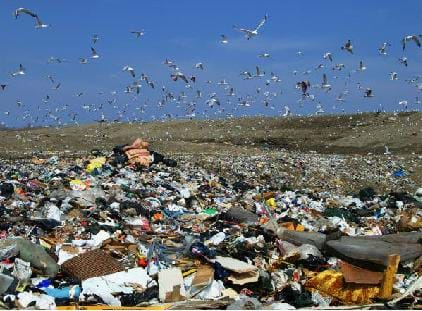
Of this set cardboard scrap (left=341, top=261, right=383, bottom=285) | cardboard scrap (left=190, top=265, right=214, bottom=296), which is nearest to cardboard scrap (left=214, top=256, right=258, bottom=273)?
cardboard scrap (left=190, top=265, right=214, bottom=296)

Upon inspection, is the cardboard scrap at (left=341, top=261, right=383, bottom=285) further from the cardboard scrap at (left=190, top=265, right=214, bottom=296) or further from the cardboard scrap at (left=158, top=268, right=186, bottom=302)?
the cardboard scrap at (left=158, top=268, right=186, bottom=302)

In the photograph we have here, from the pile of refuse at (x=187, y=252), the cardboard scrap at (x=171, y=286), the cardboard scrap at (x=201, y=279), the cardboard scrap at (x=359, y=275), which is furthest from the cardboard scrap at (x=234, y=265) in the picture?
the cardboard scrap at (x=359, y=275)

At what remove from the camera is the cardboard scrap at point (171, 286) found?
5.17m

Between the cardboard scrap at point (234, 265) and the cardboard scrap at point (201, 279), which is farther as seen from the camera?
the cardboard scrap at point (234, 265)

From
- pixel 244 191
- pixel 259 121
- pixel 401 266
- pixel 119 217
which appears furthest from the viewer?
pixel 259 121

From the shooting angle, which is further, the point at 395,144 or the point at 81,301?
the point at 395,144

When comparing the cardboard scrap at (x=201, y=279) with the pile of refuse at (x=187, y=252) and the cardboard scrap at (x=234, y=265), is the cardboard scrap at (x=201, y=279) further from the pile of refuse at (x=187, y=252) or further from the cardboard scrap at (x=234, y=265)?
the cardboard scrap at (x=234, y=265)

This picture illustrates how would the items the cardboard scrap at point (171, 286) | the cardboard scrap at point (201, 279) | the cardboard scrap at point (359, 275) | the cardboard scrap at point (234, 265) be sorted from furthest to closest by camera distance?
the cardboard scrap at point (234, 265) < the cardboard scrap at point (359, 275) < the cardboard scrap at point (201, 279) < the cardboard scrap at point (171, 286)

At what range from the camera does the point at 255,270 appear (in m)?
5.69

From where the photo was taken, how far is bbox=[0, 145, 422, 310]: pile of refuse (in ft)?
17.1

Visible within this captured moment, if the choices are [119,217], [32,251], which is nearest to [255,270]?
[32,251]

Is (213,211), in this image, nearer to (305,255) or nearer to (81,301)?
(305,255)

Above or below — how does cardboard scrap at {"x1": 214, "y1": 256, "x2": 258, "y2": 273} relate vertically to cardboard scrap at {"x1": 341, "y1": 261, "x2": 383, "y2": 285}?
above

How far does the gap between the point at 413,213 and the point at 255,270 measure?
5.72 meters
